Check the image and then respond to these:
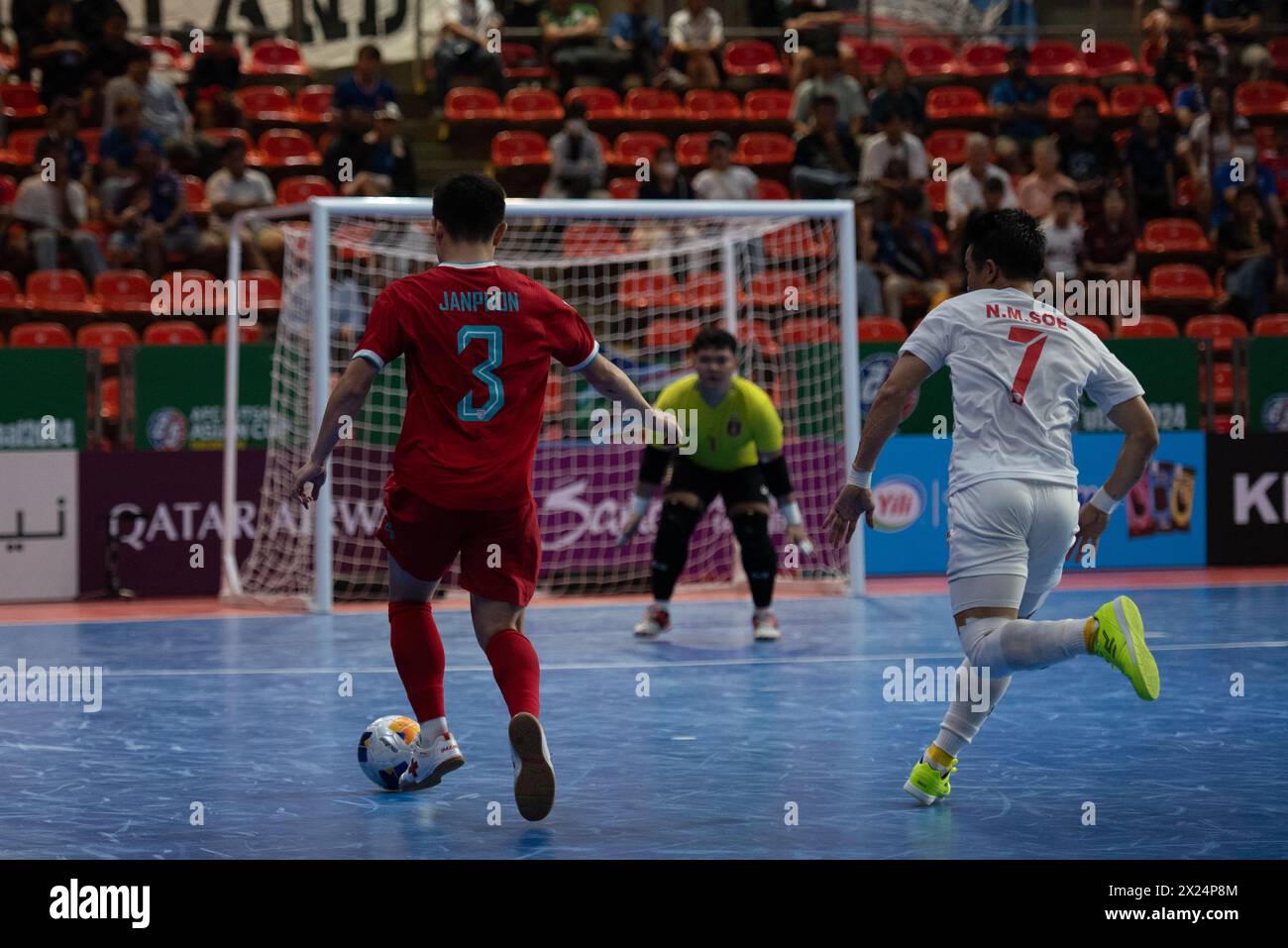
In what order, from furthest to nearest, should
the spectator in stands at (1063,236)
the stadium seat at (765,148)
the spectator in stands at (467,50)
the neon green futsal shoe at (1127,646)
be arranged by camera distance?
the spectator in stands at (467,50) → the stadium seat at (765,148) → the spectator in stands at (1063,236) → the neon green futsal shoe at (1127,646)

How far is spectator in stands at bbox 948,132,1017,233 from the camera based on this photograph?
679 inches

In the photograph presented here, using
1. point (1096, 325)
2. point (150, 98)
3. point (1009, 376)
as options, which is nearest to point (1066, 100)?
point (1096, 325)

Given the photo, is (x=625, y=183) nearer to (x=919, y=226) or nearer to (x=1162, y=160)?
(x=919, y=226)

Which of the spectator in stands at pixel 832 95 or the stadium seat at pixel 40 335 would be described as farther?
the spectator in stands at pixel 832 95

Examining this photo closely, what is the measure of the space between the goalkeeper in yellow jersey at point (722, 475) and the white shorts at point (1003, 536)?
16.4 ft

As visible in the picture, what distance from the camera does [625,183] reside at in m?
17.8

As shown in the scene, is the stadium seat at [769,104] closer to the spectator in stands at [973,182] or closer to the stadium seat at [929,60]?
the stadium seat at [929,60]

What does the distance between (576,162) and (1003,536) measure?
12616 millimetres

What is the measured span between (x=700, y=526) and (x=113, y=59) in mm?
8960

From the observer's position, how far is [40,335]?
14.9 meters

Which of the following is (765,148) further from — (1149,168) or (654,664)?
(654,664)

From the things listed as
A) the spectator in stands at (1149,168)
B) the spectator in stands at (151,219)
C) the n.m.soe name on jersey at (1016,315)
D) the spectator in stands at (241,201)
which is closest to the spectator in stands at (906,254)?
the spectator in stands at (1149,168)

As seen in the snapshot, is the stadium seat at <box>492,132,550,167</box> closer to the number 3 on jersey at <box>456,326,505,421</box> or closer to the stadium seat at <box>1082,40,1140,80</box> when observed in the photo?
the stadium seat at <box>1082,40,1140,80</box>

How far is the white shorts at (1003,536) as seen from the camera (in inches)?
206
